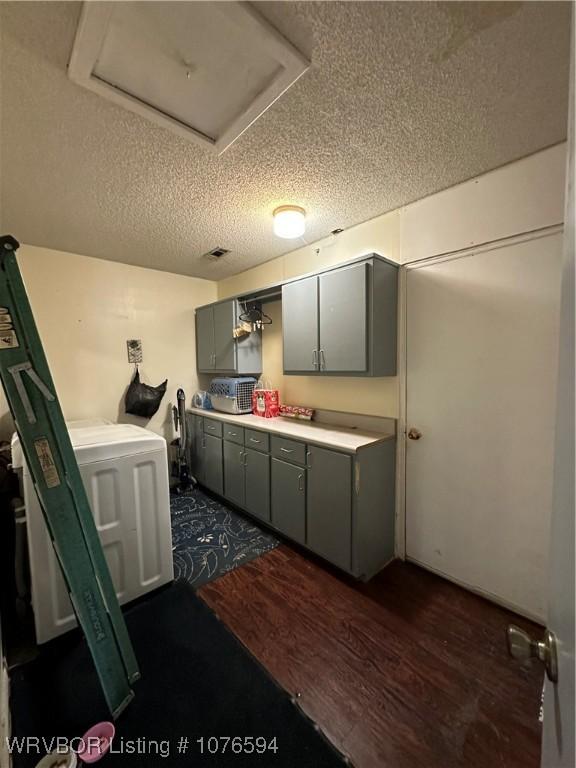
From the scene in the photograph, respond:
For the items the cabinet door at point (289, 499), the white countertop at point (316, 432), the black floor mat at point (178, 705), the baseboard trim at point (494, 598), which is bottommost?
the black floor mat at point (178, 705)

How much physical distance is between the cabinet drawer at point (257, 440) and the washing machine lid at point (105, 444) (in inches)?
33.4

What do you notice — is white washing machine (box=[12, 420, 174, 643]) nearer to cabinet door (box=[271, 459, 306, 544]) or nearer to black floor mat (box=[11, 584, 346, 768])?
black floor mat (box=[11, 584, 346, 768])

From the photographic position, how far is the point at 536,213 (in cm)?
158

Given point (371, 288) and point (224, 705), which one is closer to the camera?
point (224, 705)

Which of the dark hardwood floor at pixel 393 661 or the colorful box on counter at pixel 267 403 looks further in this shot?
the colorful box on counter at pixel 267 403

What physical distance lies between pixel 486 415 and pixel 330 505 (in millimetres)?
1127

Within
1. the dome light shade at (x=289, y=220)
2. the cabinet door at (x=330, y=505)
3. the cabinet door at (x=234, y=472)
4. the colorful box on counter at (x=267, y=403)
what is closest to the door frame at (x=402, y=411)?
the cabinet door at (x=330, y=505)

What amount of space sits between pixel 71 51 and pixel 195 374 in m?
2.93

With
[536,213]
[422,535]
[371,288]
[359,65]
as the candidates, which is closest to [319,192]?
[371,288]

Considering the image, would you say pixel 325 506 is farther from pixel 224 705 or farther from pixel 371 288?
pixel 371 288

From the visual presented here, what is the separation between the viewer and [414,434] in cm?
210

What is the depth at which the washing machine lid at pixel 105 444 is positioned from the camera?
159 centimetres

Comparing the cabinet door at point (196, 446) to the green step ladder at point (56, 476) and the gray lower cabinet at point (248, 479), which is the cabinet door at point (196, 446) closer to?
the gray lower cabinet at point (248, 479)

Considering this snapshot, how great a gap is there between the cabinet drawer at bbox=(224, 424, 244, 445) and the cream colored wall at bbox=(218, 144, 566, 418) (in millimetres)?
614
